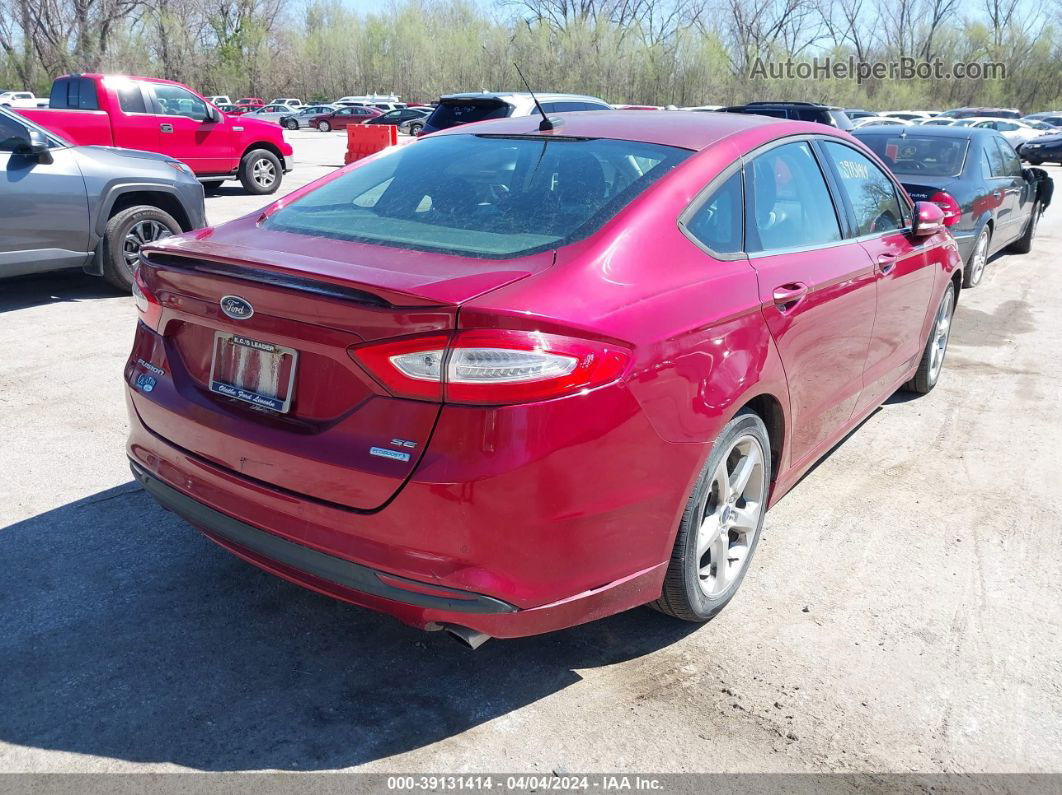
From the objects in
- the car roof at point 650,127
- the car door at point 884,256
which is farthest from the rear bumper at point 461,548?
the car door at point 884,256

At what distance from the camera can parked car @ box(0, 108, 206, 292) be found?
6.88 metres

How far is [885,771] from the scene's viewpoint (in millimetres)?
2570

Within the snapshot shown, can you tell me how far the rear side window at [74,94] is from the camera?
517 inches

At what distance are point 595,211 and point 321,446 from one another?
1146 mm

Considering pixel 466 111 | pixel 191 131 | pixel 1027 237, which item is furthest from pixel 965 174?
pixel 191 131

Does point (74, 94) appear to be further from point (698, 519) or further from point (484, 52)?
point (484, 52)

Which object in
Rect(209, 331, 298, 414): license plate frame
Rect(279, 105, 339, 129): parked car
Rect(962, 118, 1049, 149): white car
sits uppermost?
Rect(279, 105, 339, 129): parked car

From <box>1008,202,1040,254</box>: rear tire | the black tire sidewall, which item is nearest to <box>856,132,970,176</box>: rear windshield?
<box>1008,202,1040,254</box>: rear tire

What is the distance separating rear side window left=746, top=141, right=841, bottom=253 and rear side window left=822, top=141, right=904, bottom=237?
0.23 m

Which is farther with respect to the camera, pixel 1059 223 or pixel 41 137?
pixel 1059 223

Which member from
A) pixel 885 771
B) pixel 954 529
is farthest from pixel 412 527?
pixel 954 529

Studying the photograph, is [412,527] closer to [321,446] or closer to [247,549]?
[321,446]

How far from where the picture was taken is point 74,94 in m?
13.3

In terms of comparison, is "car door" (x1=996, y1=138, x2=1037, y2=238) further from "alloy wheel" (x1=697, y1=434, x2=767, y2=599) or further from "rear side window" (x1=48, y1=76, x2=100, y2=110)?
"rear side window" (x1=48, y1=76, x2=100, y2=110)
